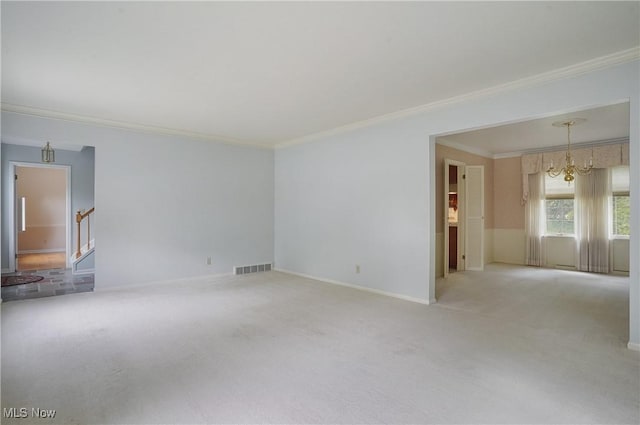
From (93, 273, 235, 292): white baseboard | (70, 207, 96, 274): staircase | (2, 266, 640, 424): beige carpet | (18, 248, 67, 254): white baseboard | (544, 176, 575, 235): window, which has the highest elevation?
(544, 176, 575, 235): window

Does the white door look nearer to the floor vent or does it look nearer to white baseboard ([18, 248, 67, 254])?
the floor vent

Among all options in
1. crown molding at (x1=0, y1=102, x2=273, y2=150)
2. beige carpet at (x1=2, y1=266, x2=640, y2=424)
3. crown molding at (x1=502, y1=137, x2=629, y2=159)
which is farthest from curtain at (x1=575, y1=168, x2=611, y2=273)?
crown molding at (x1=0, y1=102, x2=273, y2=150)

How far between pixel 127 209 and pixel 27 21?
3249 mm

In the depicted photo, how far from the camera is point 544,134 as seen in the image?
19.6ft

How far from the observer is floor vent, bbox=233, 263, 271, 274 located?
635 cm

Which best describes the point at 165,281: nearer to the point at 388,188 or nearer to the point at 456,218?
the point at 388,188

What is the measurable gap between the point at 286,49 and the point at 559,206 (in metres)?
7.18

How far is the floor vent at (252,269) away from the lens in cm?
635

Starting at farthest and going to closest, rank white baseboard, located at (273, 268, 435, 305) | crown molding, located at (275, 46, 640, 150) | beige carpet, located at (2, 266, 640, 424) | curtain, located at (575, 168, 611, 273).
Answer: curtain, located at (575, 168, 611, 273), white baseboard, located at (273, 268, 435, 305), crown molding, located at (275, 46, 640, 150), beige carpet, located at (2, 266, 640, 424)

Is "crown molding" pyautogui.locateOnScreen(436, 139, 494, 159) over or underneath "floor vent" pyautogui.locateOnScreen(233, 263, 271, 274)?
over

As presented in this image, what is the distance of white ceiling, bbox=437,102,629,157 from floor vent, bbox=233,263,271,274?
13.3ft

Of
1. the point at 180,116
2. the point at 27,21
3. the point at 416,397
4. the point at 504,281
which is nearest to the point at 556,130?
the point at 504,281

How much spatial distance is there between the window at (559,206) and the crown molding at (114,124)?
653 cm

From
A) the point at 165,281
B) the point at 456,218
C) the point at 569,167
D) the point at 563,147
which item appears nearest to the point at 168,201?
the point at 165,281
